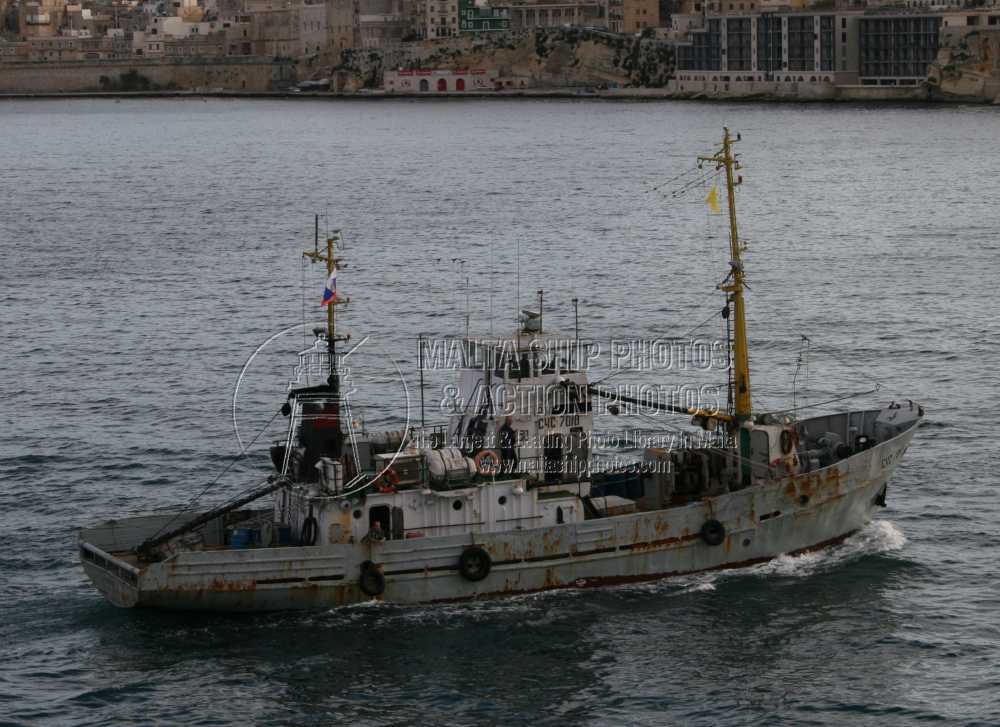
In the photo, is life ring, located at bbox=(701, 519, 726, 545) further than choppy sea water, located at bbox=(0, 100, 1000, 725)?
Yes

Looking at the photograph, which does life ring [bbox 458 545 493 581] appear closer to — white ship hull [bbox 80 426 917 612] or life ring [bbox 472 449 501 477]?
white ship hull [bbox 80 426 917 612]

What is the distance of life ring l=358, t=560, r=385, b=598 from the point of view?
33.5m

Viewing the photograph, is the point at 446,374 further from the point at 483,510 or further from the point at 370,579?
the point at 370,579

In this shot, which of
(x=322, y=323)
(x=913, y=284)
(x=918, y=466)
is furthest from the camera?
(x=913, y=284)

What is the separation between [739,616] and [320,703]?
29.5ft

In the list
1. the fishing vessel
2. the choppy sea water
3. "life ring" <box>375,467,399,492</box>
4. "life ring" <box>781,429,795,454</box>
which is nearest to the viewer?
the choppy sea water

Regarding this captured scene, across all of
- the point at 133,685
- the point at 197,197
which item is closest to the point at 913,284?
the point at 133,685

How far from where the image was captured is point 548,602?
34438mm

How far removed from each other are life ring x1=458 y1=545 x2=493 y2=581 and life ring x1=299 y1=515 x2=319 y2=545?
2.97 metres

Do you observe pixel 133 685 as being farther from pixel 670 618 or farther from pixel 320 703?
pixel 670 618

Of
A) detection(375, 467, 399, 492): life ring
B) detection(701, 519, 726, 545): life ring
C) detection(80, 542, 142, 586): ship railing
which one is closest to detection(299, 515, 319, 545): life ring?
→ detection(375, 467, 399, 492): life ring

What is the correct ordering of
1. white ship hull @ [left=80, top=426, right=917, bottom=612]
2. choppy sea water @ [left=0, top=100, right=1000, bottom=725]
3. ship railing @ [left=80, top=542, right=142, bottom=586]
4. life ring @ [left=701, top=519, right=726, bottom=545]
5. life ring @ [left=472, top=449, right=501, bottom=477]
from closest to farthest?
choppy sea water @ [left=0, top=100, right=1000, bottom=725], ship railing @ [left=80, top=542, right=142, bottom=586], white ship hull @ [left=80, top=426, right=917, bottom=612], life ring @ [left=472, top=449, right=501, bottom=477], life ring @ [left=701, top=519, right=726, bottom=545]

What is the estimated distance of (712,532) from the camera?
117 ft

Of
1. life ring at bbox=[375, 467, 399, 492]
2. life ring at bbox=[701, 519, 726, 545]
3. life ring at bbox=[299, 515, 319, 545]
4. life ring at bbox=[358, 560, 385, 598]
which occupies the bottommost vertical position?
life ring at bbox=[358, 560, 385, 598]
